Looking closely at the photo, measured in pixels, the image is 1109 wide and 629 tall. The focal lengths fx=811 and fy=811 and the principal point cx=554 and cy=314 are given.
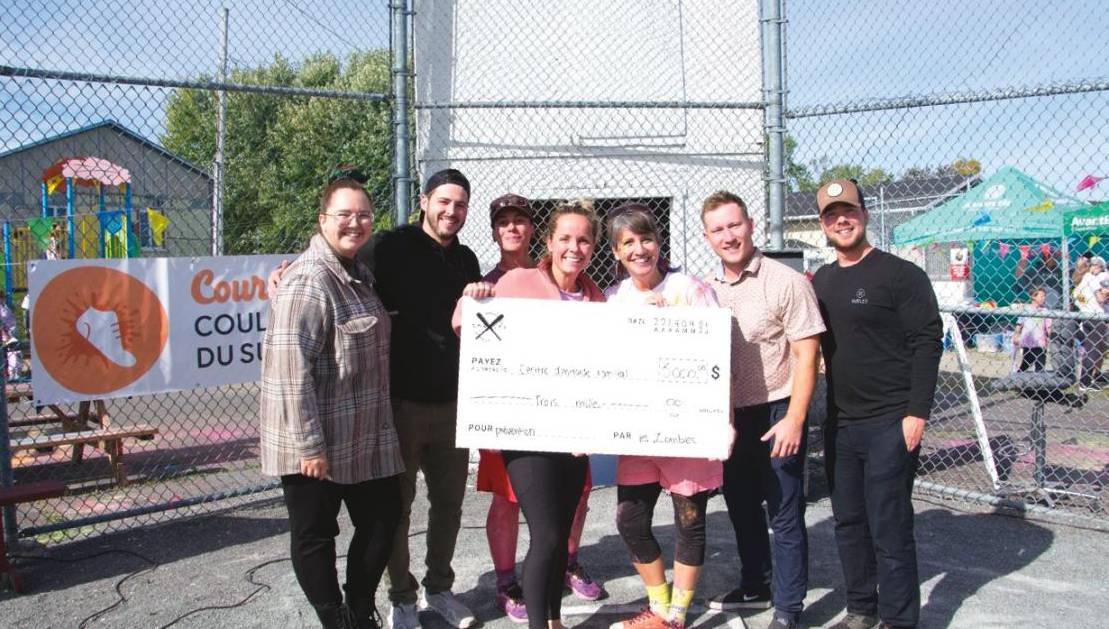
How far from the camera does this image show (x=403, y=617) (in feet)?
12.1

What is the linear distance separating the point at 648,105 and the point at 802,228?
A: 22.4 m

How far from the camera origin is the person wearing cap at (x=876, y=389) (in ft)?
11.1

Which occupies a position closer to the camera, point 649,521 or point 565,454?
point 565,454

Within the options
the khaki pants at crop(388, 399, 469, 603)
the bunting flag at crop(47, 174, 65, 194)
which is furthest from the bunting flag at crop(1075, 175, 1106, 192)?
the bunting flag at crop(47, 174, 65, 194)

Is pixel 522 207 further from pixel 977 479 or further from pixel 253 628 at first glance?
pixel 977 479

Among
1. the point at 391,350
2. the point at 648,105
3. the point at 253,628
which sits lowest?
the point at 253,628

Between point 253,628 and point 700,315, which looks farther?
point 253,628

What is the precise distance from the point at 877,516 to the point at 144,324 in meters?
4.02

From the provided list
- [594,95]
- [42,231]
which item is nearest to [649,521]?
[594,95]

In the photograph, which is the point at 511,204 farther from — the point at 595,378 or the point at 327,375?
the point at 327,375

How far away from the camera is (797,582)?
3.60 m

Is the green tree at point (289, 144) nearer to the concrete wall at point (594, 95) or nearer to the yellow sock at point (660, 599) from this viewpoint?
→ the concrete wall at point (594, 95)

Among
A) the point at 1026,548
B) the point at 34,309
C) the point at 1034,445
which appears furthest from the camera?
the point at 1034,445

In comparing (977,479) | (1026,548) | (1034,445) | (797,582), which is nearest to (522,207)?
(797,582)
